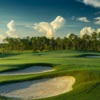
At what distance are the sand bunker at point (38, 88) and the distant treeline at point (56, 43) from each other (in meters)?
114

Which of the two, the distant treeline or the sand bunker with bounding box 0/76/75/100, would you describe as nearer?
the sand bunker with bounding box 0/76/75/100

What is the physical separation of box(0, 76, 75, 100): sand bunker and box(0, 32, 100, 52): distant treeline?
114012 millimetres

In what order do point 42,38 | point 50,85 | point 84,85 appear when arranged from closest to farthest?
1. point 84,85
2. point 50,85
3. point 42,38

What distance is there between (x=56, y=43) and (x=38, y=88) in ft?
417

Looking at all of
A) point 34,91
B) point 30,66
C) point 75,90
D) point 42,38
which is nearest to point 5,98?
point 34,91

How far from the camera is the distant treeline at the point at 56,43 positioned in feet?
445

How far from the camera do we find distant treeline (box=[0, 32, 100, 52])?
445ft

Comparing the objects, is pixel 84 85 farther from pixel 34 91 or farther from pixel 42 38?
pixel 42 38

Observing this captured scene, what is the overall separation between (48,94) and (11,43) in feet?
452

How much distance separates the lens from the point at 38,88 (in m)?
18.1

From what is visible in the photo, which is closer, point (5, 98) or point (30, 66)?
point (5, 98)

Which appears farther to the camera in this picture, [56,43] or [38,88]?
[56,43]

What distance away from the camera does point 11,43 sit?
152 m

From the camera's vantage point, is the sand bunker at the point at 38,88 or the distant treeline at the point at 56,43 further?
the distant treeline at the point at 56,43
